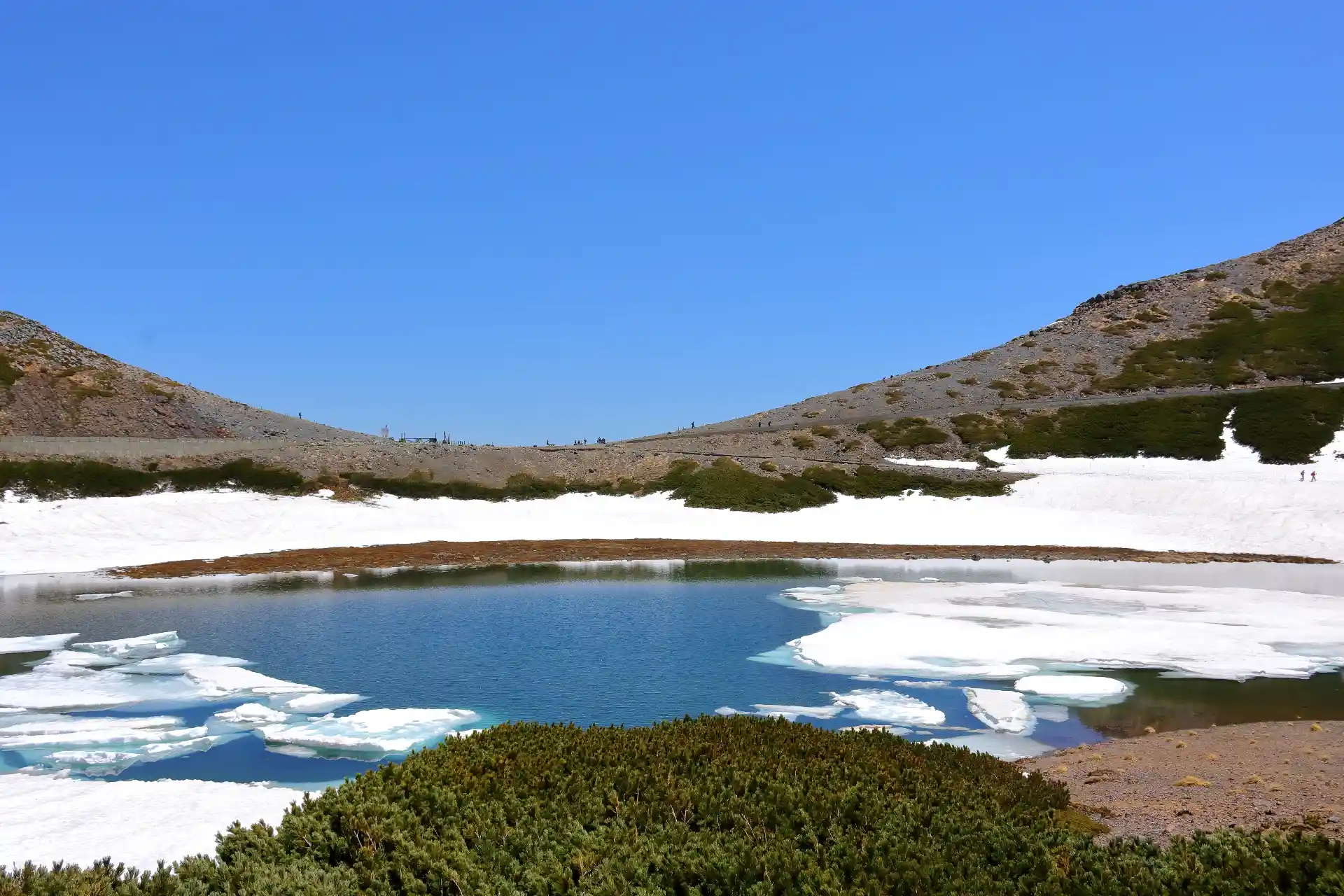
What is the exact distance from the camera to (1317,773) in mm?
16734

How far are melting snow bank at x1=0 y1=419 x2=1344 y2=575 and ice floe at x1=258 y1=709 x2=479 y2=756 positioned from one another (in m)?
40.2

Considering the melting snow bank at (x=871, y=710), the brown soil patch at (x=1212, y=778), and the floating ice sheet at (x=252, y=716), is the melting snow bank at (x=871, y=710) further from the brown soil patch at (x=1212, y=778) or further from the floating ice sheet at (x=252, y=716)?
the floating ice sheet at (x=252, y=716)

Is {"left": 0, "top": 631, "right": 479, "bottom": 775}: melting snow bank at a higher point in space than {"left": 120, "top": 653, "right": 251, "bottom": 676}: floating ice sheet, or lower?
lower

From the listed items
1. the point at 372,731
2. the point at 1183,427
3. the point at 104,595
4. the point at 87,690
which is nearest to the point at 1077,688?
the point at 372,731

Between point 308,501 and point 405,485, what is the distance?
8234mm

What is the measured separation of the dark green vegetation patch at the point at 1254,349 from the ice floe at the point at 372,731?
110 m

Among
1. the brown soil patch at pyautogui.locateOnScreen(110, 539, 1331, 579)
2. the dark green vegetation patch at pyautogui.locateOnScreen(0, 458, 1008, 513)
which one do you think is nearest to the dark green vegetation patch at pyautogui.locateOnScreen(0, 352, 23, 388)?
the dark green vegetation patch at pyautogui.locateOnScreen(0, 458, 1008, 513)

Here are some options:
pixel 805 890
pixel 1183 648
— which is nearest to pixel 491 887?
pixel 805 890

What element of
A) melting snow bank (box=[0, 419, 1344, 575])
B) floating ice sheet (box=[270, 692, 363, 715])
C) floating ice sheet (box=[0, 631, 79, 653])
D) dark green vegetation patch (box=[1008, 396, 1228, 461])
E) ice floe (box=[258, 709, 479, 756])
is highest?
dark green vegetation patch (box=[1008, 396, 1228, 461])

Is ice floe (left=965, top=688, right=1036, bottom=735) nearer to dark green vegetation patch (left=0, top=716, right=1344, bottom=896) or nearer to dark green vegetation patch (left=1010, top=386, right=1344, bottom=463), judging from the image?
dark green vegetation patch (left=0, top=716, right=1344, bottom=896)

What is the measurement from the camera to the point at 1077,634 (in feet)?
110

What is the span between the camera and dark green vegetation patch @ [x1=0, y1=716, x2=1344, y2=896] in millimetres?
9055

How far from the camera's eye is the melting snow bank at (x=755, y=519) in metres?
60.5

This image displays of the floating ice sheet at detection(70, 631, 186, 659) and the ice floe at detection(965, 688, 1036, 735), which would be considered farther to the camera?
the floating ice sheet at detection(70, 631, 186, 659)
